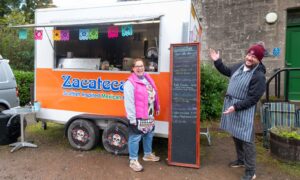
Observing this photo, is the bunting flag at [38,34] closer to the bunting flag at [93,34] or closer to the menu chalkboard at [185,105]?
the bunting flag at [93,34]

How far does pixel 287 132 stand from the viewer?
4.90m

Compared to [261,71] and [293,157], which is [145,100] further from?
[293,157]

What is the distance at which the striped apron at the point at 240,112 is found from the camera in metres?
4.09

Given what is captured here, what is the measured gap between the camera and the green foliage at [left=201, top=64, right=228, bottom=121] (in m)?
7.70

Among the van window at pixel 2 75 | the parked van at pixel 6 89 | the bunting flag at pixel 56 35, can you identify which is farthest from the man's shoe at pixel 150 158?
the van window at pixel 2 75

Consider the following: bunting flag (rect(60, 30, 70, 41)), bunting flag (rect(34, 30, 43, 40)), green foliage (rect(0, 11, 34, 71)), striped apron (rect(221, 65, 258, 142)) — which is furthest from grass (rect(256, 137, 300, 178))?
green foliage (rect(0, 11, 34, 71))

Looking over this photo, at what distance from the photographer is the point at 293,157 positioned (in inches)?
185

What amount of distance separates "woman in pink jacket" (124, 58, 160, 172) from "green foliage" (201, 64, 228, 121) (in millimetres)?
3292

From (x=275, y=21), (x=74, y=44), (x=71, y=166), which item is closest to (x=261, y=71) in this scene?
(x=71, y=166)

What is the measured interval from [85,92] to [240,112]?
2.76m

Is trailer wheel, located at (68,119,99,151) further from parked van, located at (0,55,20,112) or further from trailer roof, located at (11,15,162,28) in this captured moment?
parked van, located at (0,55,20,112)

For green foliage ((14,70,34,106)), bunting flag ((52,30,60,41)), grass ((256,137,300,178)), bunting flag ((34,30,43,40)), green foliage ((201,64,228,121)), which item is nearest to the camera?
grass ((256,137,300,178))

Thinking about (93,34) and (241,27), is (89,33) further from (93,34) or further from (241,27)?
(241,27)

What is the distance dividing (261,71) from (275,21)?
5127 mm
